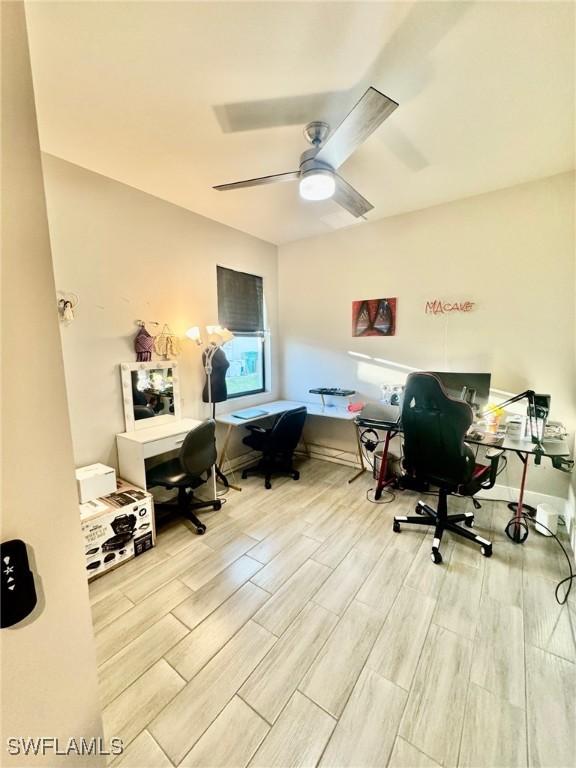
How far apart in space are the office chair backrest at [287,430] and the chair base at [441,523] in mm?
1259

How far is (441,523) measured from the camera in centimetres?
229

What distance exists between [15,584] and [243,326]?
130 inches


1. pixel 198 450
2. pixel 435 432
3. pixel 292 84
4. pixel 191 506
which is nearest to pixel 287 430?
pixel 198 450

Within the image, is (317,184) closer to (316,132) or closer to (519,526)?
(316,132)

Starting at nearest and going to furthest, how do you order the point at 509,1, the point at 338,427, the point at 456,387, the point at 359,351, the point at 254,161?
the point at 509,1, the point at 254,161, the point at 456,387, the point at 359,351, the point at 338,427

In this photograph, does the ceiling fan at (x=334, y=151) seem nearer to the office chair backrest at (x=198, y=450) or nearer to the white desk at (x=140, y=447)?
the office chair backrest at (x=198, y=450)

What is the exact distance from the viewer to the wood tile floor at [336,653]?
3.80 ft

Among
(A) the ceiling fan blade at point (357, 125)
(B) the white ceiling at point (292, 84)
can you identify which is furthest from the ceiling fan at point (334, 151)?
(B) the white ceiling at point (292, 84)

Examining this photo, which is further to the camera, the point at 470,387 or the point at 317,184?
the point at 470,387

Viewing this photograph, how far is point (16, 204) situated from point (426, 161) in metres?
2.60

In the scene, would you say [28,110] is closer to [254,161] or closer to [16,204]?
[16,204]

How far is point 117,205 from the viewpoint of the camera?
2453 millimetres

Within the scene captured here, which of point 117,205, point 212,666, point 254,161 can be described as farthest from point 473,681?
point 117,205

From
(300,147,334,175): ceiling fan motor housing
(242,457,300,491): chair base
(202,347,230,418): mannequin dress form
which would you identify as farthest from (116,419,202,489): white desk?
(300,147,334,175): ceiling fan motor housing
